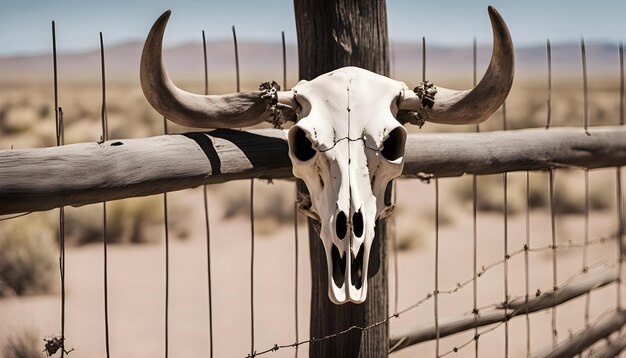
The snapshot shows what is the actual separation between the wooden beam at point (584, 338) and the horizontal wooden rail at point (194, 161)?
1.08 meters

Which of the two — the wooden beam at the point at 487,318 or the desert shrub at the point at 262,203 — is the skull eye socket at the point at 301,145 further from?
the desert shrub at the point at 262,203

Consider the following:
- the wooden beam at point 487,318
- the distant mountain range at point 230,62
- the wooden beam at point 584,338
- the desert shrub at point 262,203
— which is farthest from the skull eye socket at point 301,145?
the distant mountain range at point 230,62

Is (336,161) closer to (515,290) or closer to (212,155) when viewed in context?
(212,155)

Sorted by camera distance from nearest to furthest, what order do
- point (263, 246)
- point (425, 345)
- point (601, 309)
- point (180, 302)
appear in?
point (425, 345), point (601, 309), point (180, 302), point (263, 246)

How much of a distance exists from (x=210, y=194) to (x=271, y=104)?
12.5m

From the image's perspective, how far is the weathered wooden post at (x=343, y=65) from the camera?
10.2ft

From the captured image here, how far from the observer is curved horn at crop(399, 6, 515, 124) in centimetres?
288

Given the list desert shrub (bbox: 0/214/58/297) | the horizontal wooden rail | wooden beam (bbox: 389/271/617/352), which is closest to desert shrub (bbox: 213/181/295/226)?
desert shrub (bbox: 0/214/58/297)

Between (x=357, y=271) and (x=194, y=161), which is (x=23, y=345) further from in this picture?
(x=357, y=271)

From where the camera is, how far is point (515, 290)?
998cm

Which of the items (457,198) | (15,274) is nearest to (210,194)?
(457,198)

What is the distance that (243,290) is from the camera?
9852 millimetres

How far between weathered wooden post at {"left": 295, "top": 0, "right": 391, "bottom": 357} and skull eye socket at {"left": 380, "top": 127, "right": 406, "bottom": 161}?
42 centimetres

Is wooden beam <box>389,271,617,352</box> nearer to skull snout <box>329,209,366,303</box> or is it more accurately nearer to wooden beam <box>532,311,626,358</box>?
wooden beam <box>532,311,626,358</box>
